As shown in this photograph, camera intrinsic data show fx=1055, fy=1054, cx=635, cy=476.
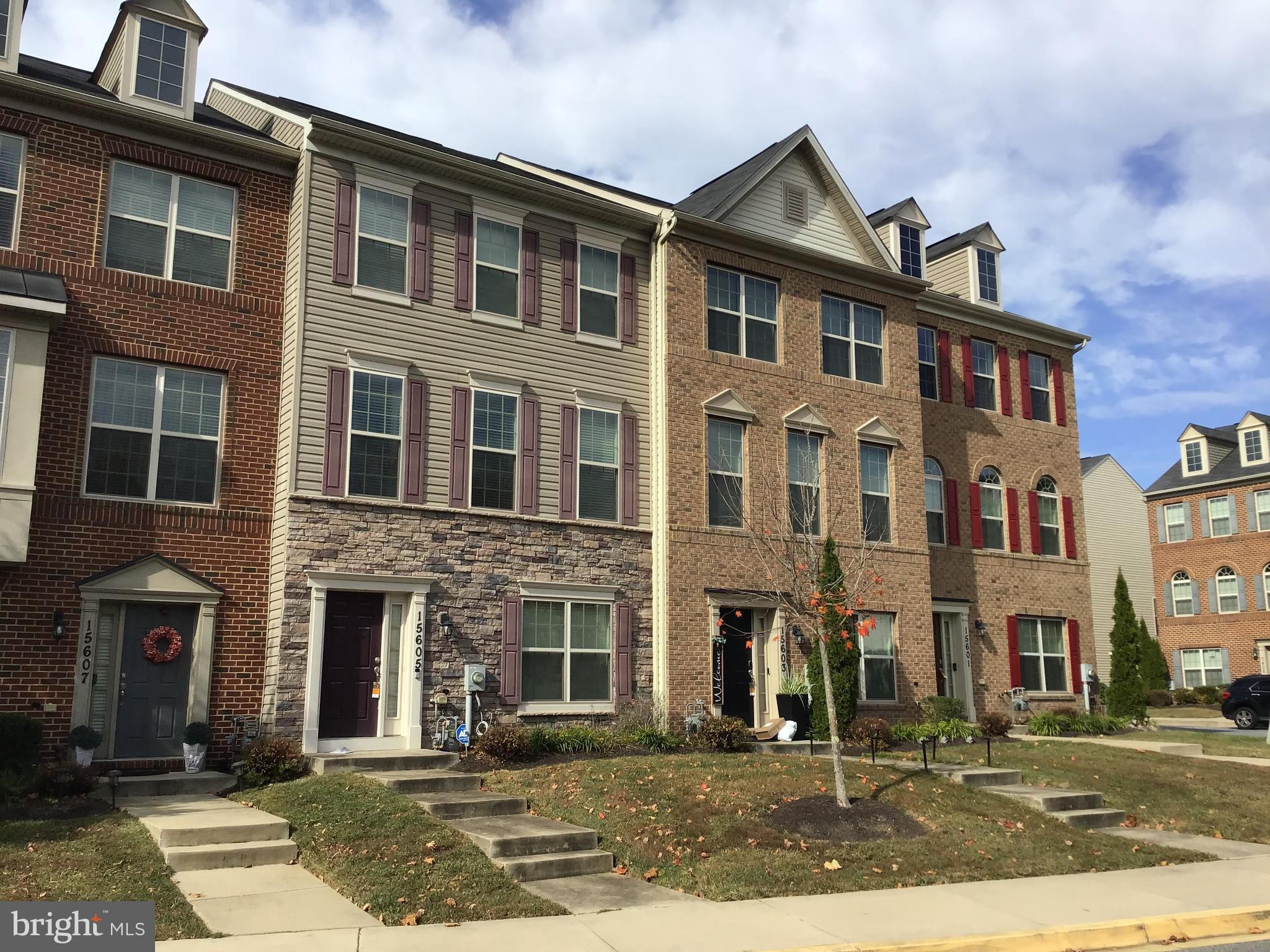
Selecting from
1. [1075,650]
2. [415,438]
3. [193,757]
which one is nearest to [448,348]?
[415,438]

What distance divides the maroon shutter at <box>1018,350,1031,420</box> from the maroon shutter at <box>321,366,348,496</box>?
1662 cm

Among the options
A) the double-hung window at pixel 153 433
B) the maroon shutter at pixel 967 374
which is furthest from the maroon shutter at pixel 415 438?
the maroon shutter at pixel 967 374

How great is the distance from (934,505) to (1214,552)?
23440mm

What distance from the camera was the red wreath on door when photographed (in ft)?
47.6

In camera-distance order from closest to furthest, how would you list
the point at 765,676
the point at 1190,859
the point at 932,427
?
1. the point at 1190,859
2. the point at 765,676
3. the point at 932,427

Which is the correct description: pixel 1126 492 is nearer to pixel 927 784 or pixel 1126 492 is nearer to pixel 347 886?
pixel 927 784

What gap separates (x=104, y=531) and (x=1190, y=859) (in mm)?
14077

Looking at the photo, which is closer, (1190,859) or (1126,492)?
(1190,859)

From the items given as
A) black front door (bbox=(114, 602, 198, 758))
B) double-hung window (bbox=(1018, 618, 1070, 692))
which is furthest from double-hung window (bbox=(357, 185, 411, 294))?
double-hung window (bbox=(1018, 618, 1070, 692))

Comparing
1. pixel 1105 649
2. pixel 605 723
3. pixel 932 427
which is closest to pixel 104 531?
pixel 605 723

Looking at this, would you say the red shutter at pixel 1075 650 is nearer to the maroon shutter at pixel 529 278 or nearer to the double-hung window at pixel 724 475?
the double-hung window at pixel 724 475

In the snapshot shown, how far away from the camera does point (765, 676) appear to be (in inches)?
764

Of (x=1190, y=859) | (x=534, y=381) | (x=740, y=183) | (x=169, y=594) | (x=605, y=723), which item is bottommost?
(x=1190, y=859)

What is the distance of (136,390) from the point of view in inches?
593
